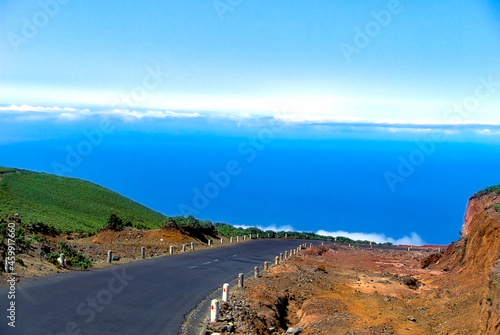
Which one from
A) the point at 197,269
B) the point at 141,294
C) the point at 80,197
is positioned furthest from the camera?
the point at 80,197

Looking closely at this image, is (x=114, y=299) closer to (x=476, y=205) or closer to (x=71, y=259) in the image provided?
(x=71, y=259)

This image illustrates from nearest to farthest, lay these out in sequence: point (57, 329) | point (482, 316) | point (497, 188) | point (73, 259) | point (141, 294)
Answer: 1. point (57, 329)
2. point (482, 316)
3. point (141, 294)
4. point (73, 259)
5. point (497, 188)

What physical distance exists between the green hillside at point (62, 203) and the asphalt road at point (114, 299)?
1887 cm

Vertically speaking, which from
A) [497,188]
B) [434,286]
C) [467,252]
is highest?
Answer: [497,188]

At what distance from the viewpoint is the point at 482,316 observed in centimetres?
1285

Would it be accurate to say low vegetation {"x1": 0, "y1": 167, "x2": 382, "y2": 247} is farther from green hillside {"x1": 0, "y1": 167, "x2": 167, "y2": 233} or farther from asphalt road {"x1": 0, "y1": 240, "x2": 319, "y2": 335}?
asphalt road {"x1": 0, "y1": 240, "x2": 319, "y2": 335}

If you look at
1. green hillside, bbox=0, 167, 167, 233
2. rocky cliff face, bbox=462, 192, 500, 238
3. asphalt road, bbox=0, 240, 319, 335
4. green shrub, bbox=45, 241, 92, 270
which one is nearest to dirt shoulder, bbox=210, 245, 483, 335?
asphalt road, bbox=0, 240, 319, 335

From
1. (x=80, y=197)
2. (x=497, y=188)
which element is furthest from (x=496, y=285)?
(x=80, y=197)

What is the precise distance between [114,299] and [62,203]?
44.4 metres

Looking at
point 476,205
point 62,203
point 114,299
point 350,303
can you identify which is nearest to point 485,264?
point 350,303

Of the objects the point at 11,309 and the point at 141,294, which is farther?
the point at 141,294

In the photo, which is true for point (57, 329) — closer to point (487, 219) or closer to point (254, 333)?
point (254, 333)

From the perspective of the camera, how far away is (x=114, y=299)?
→ 46.7ft

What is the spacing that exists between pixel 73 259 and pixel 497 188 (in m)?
24.9
